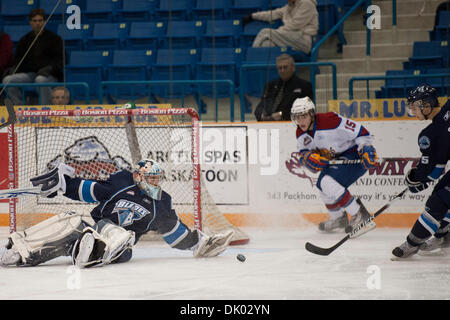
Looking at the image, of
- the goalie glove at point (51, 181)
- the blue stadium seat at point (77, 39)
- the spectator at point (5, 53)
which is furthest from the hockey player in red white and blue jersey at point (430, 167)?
the spectator at point (5, 53)

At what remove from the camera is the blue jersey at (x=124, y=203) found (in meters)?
5.03

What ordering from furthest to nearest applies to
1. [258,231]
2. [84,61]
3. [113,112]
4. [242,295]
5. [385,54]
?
1. [84,61]
2. [385,54]
3. [258,231]
4. [113,112]
5. [242,295]

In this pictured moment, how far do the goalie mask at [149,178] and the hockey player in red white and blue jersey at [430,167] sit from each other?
1.58 metres

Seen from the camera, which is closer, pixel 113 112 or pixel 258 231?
pixel 113 112

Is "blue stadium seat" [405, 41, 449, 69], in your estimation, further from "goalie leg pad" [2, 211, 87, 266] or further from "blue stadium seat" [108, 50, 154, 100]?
"goalie leg pad" [2, 211, 87, 266]

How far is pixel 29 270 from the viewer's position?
15.9ft

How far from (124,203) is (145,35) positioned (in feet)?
12.0

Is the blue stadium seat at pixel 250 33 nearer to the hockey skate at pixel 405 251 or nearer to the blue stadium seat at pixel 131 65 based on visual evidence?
the blue stadium seat at pixel 131 65

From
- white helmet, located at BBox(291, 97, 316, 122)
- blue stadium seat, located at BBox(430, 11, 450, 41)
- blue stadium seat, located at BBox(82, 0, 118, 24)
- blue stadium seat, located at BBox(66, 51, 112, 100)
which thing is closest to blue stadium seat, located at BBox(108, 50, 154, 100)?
blue stadium seat, located at BBox(66, 51, 112, 100)

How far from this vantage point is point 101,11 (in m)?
8.38

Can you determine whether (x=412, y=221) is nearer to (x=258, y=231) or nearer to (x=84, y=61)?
(x=258, y=231)

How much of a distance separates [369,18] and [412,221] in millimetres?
2128

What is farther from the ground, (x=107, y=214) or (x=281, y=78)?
(x=281, y=78)

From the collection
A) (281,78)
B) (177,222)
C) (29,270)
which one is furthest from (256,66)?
(29,270)
